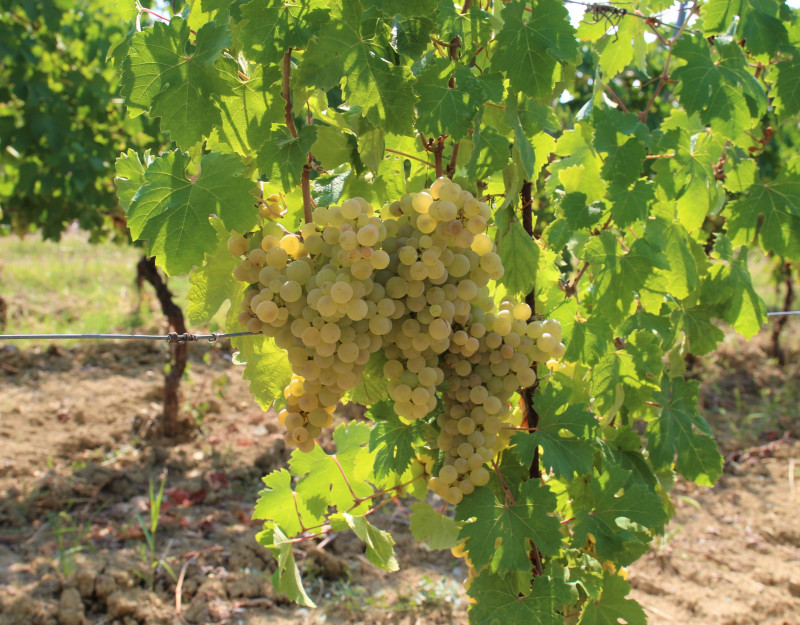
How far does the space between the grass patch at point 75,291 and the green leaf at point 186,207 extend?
4.74 metres

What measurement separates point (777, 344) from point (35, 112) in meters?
6.17

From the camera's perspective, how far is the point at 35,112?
4.37m

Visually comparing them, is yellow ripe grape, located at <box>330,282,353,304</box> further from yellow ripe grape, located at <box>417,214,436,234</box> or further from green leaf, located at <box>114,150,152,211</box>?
green leaf, located at <box>114,150,152,211</box>

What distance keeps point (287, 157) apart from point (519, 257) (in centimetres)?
48

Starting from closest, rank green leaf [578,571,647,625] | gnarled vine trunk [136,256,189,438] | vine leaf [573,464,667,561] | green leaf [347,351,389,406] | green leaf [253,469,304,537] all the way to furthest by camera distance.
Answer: green leaf [347,351,389,406] → vine leaf [573,464,667,561] → green leaf [578,571,647,625] → green leaf [253,469,304,537] → gnarled vine trunk [136,256,189,438]

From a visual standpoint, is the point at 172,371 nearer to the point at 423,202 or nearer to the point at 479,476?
the point at 479,476

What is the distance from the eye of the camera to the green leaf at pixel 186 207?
1085mm

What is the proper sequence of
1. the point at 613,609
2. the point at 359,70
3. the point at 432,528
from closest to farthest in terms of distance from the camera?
the point at 359,70 → the point at 613,609 → the point at 432,528

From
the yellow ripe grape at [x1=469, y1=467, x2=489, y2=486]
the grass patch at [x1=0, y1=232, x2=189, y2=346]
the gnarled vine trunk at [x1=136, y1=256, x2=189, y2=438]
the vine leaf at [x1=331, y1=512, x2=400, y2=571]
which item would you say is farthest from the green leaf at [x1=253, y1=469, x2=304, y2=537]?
the grass patch at [x1=0, y1=232, x2=189, y2=346]

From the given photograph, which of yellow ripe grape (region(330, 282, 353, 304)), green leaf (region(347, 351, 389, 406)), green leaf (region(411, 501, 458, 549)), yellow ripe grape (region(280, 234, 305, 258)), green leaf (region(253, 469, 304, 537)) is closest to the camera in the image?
yellow ripe grape (region(330, 282, 353, 304))

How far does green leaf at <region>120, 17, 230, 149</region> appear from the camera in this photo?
111 centimetres

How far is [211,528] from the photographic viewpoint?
11.4ft

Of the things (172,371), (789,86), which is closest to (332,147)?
(789,86)

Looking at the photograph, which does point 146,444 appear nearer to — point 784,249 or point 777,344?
point 784,249
